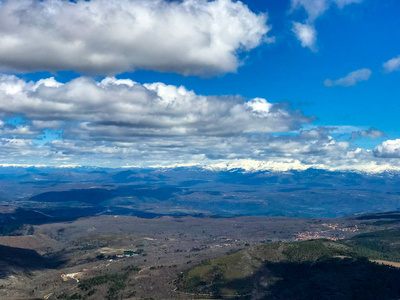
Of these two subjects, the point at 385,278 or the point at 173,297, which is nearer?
the point at 385,278

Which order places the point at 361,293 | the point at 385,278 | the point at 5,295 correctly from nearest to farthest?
the point at 361,293 → the point at 385,278 → the point at 5,295

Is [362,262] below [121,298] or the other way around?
the other way around

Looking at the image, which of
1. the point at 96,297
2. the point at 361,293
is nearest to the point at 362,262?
the point at 361,293

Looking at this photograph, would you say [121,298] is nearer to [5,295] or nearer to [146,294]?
[146,294]

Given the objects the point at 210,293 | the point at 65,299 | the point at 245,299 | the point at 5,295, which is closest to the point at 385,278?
the point at 245,299

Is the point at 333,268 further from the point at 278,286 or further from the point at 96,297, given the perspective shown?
the point at 96,297

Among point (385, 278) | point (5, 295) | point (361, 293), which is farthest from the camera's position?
point (5, 295)

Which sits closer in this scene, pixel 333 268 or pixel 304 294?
pixel 304 294

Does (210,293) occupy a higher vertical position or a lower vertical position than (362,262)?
lower

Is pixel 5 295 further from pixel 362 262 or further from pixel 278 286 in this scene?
pixel 362 262
